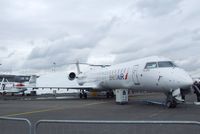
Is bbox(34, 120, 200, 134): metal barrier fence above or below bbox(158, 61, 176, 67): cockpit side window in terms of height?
below

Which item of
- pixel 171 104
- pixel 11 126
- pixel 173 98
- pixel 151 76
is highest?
pixel 151 76

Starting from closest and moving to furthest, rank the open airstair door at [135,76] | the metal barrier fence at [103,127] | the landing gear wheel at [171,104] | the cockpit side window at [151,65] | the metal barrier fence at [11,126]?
the metal barrier fence at [103,127], the metal barrier fence at [11,126], the landing gear wheel at [171,104], the cockpit side window at [151,65], the open airstair door at [135,76]

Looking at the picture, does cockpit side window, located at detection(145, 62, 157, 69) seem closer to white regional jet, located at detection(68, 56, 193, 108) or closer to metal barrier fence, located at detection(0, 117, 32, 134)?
white regional jet, located at detection(68, 56, 193, 108)

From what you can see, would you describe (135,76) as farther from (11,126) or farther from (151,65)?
(11,126)

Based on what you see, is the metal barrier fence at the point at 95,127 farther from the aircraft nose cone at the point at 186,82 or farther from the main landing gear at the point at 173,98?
the main landing gear at the point at 173,98

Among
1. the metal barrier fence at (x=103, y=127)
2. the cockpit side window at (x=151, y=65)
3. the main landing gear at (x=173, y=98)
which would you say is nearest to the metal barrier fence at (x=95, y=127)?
the metal barrier fence at (x=103, y=127)

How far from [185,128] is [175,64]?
16174 millimetres

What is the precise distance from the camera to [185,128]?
5.82 meters

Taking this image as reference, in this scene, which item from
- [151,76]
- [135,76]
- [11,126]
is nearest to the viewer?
[11,126]

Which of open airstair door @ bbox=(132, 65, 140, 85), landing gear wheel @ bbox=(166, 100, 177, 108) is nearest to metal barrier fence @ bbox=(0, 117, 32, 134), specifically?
Result: landing gear wheel @ bbox=(166, 100, 177, 108)

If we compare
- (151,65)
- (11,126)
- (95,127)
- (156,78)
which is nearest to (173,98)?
(156,78)

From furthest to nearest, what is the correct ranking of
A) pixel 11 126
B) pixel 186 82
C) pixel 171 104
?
pixel 171 104 < pixel 186 82 < pixel 11 126

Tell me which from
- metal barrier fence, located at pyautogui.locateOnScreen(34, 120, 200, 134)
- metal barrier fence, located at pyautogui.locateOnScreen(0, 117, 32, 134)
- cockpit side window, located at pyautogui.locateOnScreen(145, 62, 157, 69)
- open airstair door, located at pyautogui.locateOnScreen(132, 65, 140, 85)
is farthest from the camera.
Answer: open airstair door, located at pyautogui.locateOnScreen(132, 65, 140, 85)

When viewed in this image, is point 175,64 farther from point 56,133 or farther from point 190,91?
point 56,133
